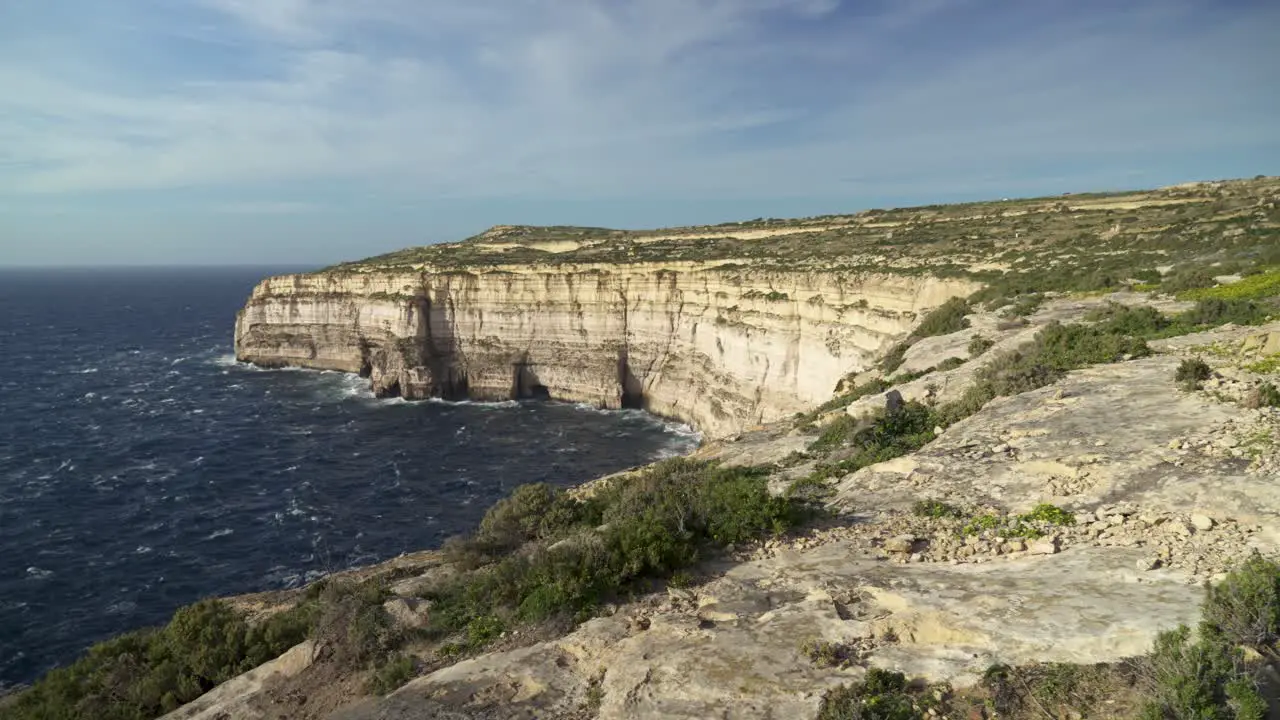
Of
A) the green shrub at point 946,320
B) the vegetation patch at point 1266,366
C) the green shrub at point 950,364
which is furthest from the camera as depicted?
the green shrub at point 946,320

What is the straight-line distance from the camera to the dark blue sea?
2658 cm

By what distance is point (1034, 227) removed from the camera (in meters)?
44.7

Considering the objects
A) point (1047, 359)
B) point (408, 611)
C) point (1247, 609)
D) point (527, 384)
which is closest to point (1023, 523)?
point (1247, 609)

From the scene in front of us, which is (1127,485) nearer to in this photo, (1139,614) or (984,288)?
(1139,614)

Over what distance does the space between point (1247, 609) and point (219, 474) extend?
45.3 m

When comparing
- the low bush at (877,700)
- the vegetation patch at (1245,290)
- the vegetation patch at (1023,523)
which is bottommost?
the low bush at (877,700)

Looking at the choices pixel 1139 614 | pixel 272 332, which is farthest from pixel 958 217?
pixel 272 332

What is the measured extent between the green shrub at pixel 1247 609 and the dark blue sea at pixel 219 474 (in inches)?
1125

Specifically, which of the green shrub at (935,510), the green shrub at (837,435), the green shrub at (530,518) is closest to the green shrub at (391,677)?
the green shrub at (530,518)

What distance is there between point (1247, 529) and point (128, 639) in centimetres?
1986

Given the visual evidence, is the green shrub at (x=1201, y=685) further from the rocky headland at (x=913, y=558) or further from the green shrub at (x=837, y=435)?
the green shrub at (x=837, y=435)

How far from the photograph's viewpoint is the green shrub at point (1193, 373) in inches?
517

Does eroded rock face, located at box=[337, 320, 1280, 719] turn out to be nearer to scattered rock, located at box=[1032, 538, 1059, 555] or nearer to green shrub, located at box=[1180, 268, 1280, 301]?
scattered rock, located at box=[1032, 538, 1059, 555]

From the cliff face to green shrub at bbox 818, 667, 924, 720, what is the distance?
3251 centimetres
